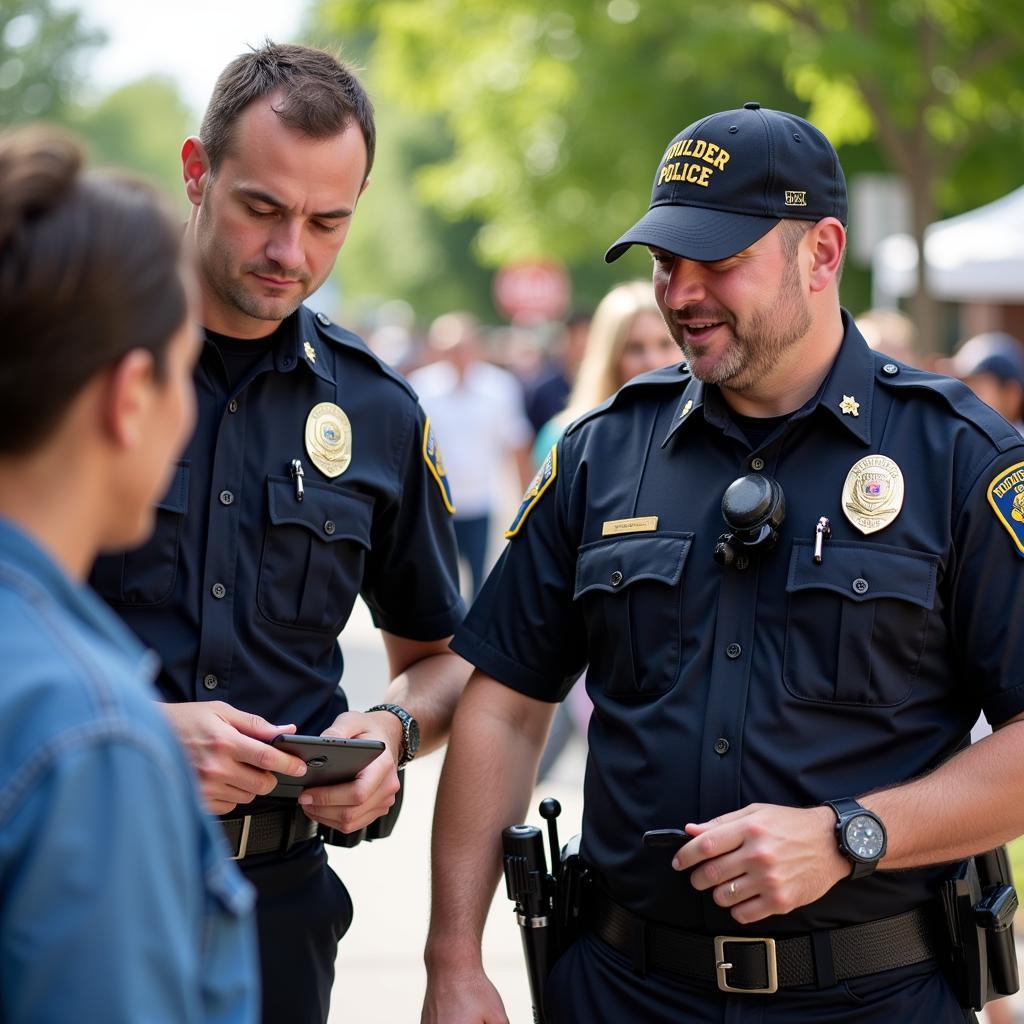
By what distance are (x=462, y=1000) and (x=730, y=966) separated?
1.83ft

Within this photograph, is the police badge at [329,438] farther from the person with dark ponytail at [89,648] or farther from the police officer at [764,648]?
the person with dark ponytail at [89,648]

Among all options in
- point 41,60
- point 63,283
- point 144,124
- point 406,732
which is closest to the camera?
point 63,283

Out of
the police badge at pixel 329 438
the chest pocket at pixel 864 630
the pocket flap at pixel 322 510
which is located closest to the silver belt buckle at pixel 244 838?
the pocket flap at pixel 322 510

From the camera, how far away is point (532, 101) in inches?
690

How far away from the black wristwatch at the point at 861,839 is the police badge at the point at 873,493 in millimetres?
519

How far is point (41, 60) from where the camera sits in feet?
127

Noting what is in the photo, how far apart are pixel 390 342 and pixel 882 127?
12197mm

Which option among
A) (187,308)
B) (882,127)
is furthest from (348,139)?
(882,127)

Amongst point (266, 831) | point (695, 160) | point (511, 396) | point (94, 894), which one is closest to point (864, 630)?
point (695, 160)

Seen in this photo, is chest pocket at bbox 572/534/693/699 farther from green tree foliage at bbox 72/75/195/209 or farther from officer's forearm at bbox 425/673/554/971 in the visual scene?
green tree foliage at bbox 72/75/195/209

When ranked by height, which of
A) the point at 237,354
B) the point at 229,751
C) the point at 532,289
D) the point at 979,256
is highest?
the point at 532,289

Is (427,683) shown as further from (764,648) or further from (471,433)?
(471,433)

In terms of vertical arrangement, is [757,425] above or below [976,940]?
above

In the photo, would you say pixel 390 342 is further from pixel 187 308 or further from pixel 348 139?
pixel 187 308
